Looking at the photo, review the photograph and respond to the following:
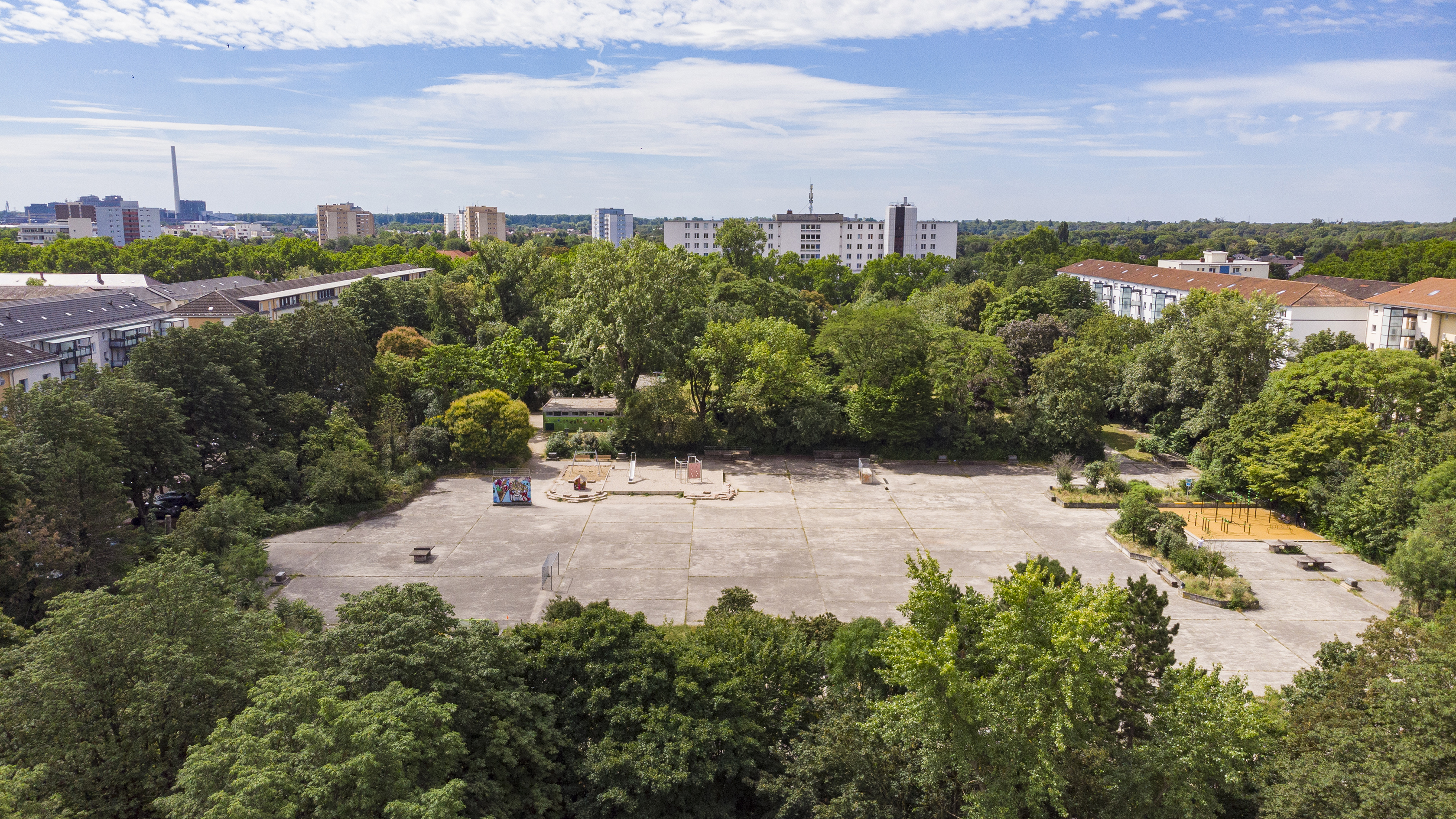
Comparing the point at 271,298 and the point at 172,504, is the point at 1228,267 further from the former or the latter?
the point at 172,504

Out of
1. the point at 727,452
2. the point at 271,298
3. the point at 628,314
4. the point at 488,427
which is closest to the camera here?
the point at 488,427

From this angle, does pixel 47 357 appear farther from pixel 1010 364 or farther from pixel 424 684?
pixel 1010 364

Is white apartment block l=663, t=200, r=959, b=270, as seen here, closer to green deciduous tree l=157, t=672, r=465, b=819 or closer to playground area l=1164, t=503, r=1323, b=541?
playground area l=1164, t=503, r=1323, b=541

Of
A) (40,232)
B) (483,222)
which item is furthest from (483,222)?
(40,232)

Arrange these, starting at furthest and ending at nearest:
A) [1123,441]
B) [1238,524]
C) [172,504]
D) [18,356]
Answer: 1. [1123,441]
2. [18,356]
3. [172,504]
4. [1238,524]

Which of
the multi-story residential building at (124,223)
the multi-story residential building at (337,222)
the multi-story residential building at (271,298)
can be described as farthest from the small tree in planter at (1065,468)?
the multi-story residential building at (124,223)

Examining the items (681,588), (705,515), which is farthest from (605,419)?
(681,588)

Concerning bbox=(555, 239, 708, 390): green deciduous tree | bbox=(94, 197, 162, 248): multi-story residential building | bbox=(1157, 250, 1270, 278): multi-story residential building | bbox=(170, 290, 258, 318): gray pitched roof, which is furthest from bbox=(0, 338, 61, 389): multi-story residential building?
bbox=(94, 197, 162, 248): multi-story residential building
